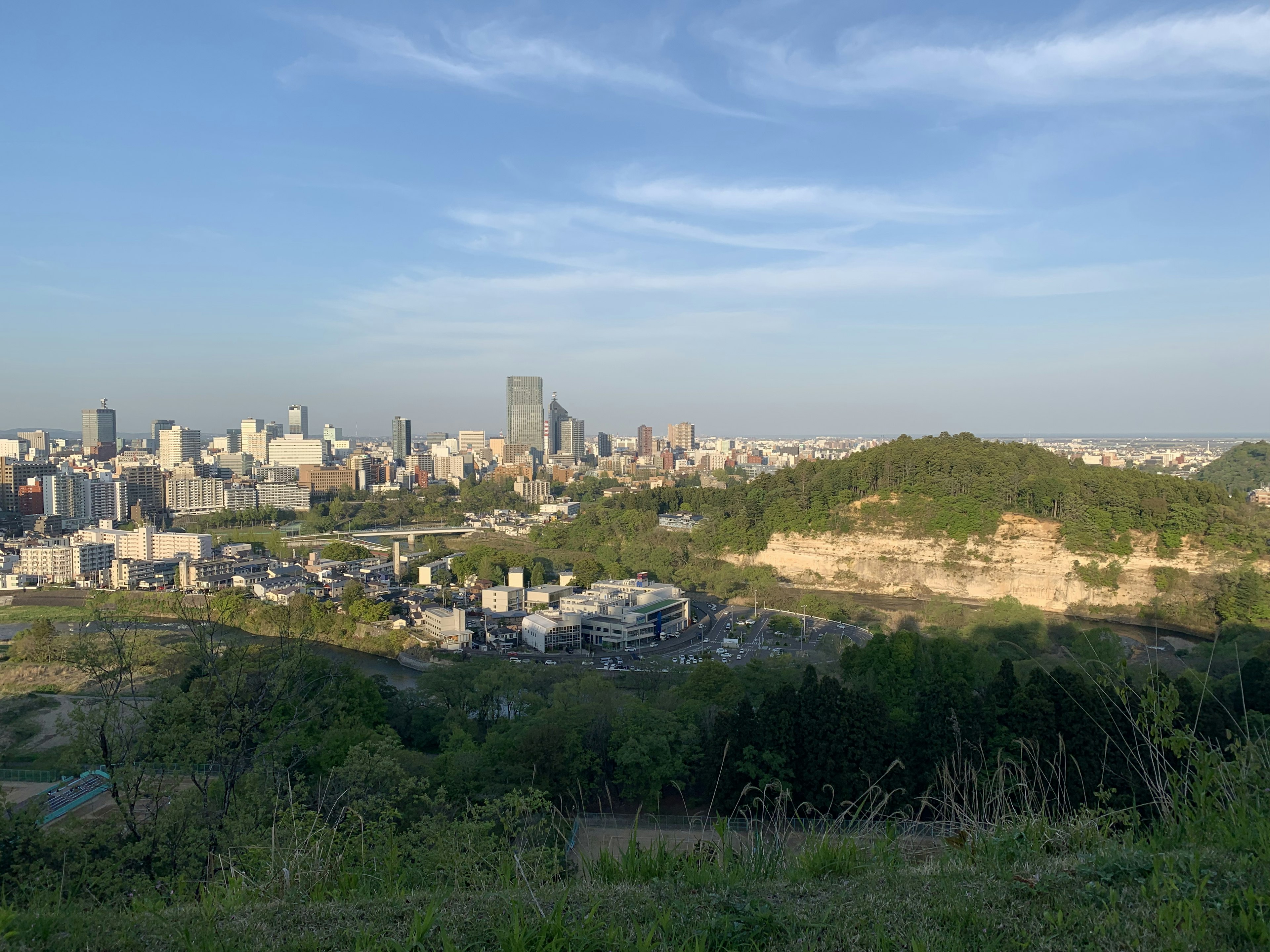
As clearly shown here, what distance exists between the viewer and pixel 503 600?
1292 centimetres

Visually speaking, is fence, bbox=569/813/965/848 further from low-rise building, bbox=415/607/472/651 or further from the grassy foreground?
low-rise building, bbox=415/607/472/651

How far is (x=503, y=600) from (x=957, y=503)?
30.6 feet

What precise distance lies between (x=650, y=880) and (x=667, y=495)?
2061cm

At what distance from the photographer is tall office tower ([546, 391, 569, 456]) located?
57125 millimetres

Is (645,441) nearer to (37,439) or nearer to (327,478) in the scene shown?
(327,478)

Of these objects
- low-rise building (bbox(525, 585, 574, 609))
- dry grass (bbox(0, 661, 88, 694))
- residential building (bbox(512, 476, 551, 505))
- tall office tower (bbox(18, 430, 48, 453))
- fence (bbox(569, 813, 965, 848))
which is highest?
tall office tower (bbox(18, 430, 48, 453))

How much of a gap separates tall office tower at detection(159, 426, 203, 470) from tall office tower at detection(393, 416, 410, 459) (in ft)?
43.8

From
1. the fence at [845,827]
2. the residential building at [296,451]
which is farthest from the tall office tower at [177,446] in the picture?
the fence at [845,827]

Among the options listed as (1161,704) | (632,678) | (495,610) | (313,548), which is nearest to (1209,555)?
(632,678)

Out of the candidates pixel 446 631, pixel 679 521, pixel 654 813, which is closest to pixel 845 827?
pixel 654 813

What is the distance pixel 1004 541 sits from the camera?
47.8 feet

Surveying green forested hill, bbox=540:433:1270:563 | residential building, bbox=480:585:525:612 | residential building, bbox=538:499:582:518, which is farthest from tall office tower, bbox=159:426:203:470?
residential building, bbox=480:585:525:612

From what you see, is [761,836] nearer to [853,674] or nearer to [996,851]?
[996,851]

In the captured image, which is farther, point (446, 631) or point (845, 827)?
point (446, 631)
